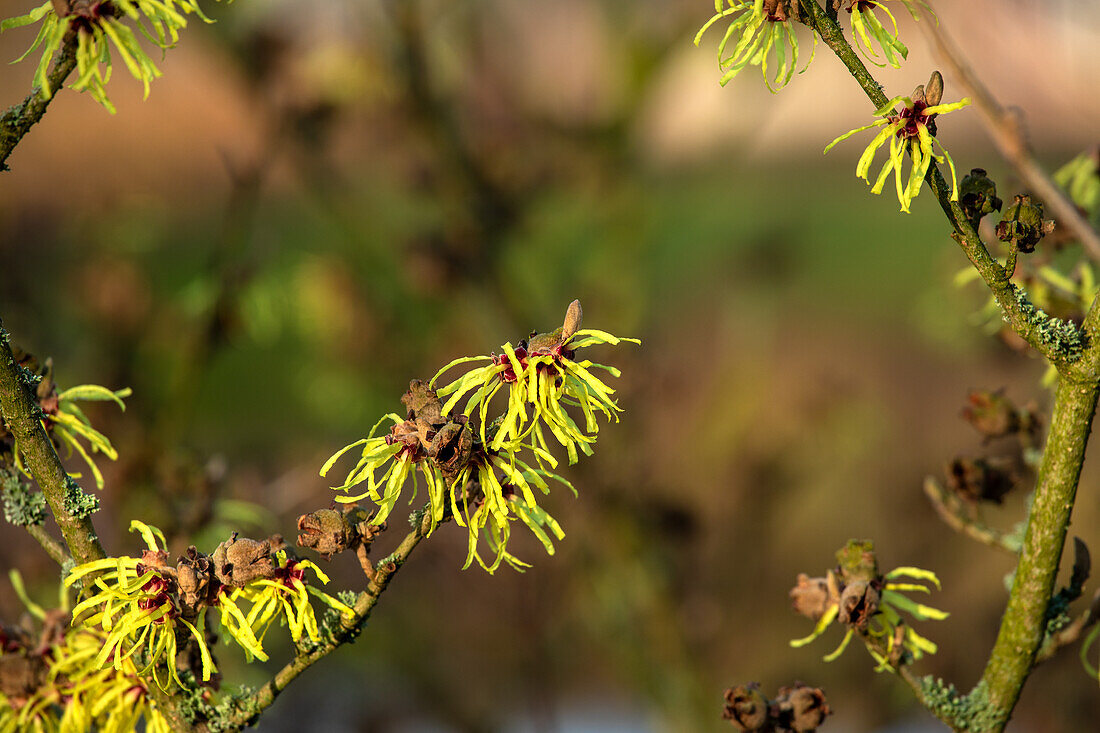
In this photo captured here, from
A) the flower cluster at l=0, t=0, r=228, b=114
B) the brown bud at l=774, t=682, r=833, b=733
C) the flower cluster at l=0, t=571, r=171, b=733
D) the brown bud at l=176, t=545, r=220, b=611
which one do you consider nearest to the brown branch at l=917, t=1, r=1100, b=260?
the brown bud at l=774, t=682, r=833, b=733

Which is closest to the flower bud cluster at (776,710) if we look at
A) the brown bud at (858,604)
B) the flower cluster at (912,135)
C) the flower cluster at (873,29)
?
the brown bud at (858,604)

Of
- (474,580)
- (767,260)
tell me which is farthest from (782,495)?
(474,580)

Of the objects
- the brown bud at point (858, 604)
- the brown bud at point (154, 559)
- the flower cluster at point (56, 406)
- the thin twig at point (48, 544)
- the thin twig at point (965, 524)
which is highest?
the flower cluster at point (56, 406)

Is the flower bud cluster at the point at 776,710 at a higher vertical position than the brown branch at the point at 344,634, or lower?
lower

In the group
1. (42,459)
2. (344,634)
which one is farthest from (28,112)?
(344,634)

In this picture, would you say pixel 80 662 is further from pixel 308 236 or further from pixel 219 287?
pixel 308 236

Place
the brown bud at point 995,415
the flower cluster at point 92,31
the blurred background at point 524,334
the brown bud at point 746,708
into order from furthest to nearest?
the blurred background at point 524,334, the brown bud at point 995,415, the brown bud at point 746,708, the flower cluster at point 92,31

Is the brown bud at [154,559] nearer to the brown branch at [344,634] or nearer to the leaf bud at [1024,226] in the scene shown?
the brown branch at [344,634]
